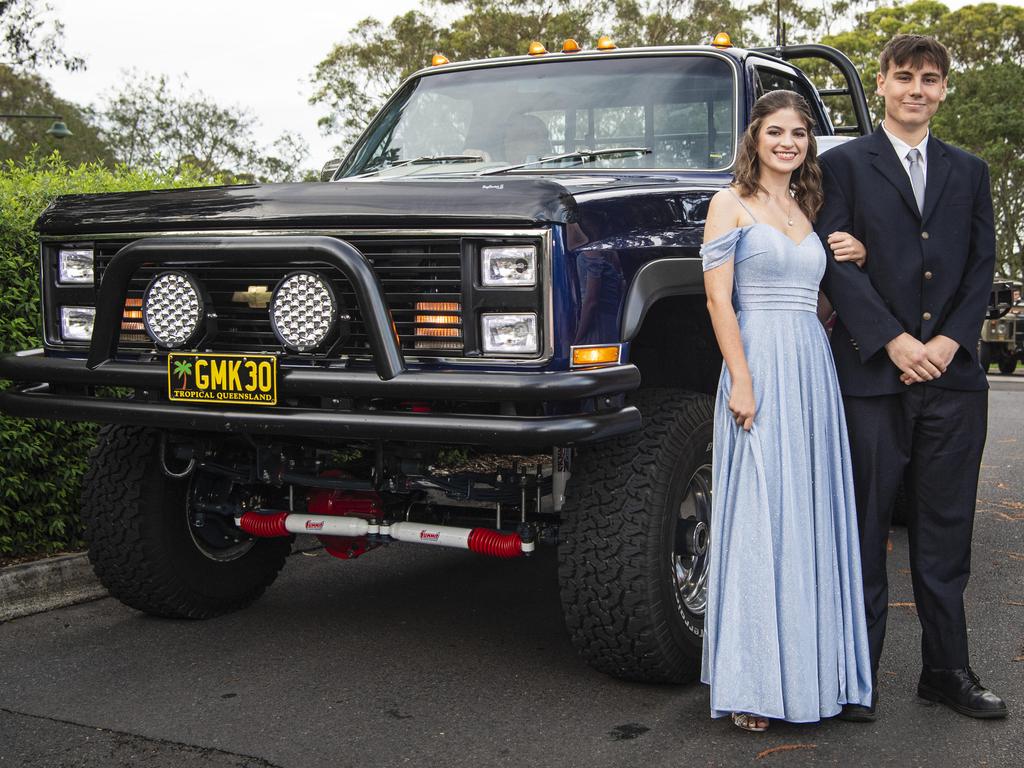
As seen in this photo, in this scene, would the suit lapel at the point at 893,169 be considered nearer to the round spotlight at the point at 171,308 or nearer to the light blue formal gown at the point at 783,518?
the light blue formal gown at the point at 783,518

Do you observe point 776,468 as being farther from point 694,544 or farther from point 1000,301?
point 1000,301

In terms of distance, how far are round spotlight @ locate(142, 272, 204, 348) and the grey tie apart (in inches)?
89.0

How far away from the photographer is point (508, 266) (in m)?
3.49

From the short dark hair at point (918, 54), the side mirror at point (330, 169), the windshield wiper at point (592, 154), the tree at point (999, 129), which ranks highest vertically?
the tree at point (999, 129)

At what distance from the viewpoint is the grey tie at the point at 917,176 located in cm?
360

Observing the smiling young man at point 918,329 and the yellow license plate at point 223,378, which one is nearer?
the smiling young man at point 918,329

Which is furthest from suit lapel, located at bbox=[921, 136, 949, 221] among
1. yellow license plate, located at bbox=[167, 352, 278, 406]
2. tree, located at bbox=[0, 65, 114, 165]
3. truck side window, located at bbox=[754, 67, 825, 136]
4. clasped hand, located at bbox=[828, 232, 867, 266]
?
tree, located at bbox=[0, 65, 114, 165]

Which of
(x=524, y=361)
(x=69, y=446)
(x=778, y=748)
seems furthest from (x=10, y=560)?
(x=778, y=748)

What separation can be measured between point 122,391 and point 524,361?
270 cm

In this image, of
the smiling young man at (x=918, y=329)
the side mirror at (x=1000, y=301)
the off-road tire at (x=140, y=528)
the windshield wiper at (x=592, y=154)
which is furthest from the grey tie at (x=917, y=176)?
the side mirror at (x=1000, y=301)

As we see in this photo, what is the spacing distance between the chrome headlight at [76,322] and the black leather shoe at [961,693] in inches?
118

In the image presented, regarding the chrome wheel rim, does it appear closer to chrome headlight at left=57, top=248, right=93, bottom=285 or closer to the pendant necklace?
the pendant necklace

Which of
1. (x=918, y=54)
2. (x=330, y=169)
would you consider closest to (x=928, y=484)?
(x=918, y=54)

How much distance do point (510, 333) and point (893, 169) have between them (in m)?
1.25
